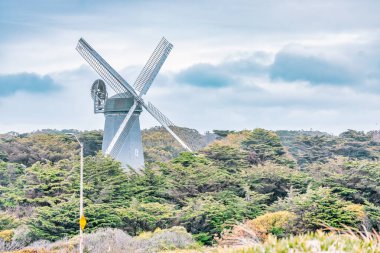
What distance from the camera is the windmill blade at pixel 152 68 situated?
43.2m

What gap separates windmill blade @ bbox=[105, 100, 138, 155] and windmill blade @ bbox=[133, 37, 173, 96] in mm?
2394

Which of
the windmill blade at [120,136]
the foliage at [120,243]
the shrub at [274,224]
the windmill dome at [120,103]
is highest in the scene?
the windmill dome at [120,103]

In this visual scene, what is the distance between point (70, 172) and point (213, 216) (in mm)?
8156

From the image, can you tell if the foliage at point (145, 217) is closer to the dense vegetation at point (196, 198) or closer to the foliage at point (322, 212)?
the dense vegetation at point (196, 198)

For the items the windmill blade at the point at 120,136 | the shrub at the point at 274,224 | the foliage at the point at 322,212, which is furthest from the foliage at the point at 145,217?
the windmill blade at the point at 120,136

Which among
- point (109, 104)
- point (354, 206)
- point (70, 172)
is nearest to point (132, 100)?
point (109, 104)

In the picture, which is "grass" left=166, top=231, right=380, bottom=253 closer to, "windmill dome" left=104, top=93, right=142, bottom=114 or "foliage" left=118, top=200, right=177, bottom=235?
"foliage" left=118, top=200, right=177, bottom=235

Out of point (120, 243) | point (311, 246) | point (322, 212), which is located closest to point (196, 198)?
point (322, 212)

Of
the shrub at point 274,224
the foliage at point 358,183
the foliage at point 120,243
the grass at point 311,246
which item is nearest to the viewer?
the grass at point 311,246

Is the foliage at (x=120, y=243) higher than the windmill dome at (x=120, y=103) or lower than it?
lower

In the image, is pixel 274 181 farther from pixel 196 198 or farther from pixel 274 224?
pixel 274 224

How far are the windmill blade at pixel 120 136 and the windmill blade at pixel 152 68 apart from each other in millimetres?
2394

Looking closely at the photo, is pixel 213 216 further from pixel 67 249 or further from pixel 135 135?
pixel 135 135

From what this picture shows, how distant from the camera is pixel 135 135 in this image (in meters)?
41.6
